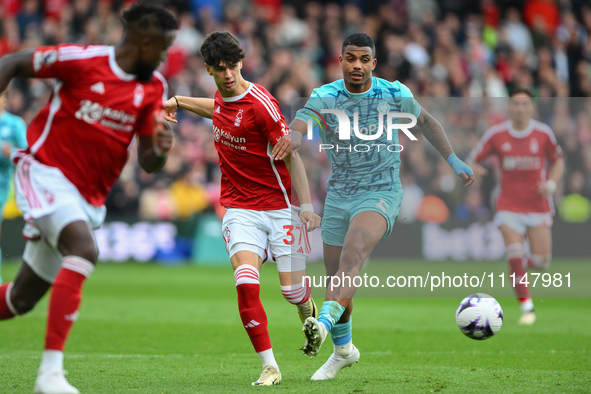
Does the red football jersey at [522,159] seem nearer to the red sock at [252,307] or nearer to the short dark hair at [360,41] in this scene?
the short dark hair at [360,41]

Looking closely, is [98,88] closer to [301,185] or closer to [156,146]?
[156,146]

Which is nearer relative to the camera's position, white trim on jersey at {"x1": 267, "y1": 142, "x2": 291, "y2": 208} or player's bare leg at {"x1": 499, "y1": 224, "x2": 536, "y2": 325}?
white trim on jersey at {"x1": 267, "y1": 142, "x2": 291, "y2": 208}

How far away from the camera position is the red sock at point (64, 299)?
451 centimetres

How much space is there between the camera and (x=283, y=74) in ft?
62.1

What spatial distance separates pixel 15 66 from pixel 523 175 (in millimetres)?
8087

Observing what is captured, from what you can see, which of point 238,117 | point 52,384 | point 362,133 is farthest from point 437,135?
point 52,384

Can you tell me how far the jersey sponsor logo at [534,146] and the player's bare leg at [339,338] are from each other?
5490 mm

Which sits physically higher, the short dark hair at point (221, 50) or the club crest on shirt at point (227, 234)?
the short dark hair at point (221, 50)

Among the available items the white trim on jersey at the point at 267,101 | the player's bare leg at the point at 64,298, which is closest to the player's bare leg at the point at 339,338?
the white trim on jersey at the point at 267,101

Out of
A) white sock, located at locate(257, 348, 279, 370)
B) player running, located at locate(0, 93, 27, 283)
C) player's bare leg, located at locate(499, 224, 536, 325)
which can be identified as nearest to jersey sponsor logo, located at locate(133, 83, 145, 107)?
white sock, located at locate(257, 348, 279, 370)

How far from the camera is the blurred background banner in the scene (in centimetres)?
1656

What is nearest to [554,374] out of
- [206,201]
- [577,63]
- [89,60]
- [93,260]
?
[93,260]

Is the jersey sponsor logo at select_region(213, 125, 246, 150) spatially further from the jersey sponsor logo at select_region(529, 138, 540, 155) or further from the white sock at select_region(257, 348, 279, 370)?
the jersey sponsor logo at select_region(529, 138, 540, 155)

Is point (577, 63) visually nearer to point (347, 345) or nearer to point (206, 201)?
point (206, 201)
